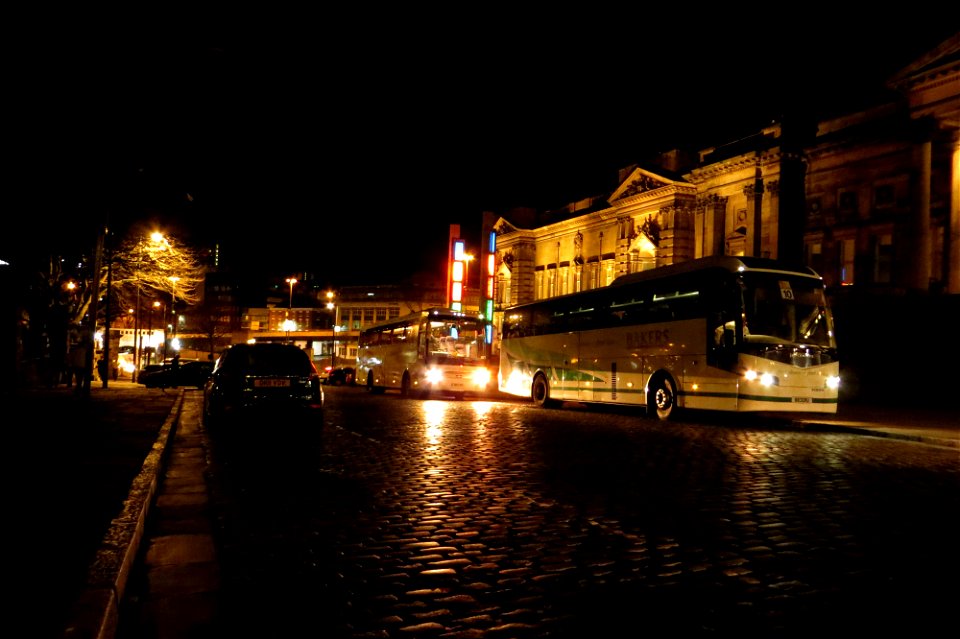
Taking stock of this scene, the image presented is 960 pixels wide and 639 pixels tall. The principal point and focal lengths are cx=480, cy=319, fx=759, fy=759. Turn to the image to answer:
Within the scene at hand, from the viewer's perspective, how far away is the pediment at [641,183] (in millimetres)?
43941

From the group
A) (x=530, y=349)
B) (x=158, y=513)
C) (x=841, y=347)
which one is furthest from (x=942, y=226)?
(x=158, y=513)

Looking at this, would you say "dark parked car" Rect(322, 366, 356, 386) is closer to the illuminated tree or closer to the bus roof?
the illuminated tree

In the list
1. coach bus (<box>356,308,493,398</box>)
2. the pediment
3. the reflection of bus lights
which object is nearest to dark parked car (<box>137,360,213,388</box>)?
coach bus (<box>356,308,493,398</box>)

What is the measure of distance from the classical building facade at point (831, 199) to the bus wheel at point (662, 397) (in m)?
11.8

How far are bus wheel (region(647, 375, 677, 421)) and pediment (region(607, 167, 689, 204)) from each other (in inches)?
1031

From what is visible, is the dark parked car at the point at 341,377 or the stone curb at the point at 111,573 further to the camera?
the dark parked car at the point at 341,377

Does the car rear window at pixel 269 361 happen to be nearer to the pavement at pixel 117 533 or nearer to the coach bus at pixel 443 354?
the pavement at pixel 117 533

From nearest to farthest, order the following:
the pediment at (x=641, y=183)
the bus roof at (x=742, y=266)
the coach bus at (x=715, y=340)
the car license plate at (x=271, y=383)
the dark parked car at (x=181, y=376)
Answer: the car license plate at (x=271, y=383) → the coach bus at (x=715, y=340) → the bus roof at (x=742, y=266) → the dark parked car at (x=181, y=376) → the pediment at (x=641, y=183)

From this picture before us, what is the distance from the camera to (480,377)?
1150 inches

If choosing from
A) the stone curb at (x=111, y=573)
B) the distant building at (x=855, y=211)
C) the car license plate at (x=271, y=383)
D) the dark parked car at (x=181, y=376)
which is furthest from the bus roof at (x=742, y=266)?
the dark parked car at (x=181, y=376)

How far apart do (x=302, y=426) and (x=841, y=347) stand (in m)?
23.0

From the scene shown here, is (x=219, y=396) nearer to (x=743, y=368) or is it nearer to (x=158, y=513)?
(x=158, y=513)

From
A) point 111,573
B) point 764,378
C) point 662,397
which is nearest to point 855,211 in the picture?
point 662,397

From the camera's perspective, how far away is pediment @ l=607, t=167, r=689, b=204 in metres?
43.9
